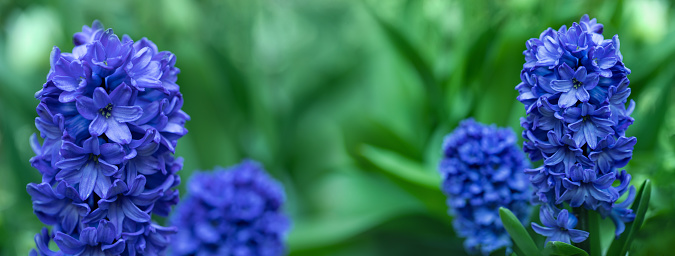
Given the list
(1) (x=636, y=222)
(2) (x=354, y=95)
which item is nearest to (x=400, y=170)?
(1) (x=636, y=222)

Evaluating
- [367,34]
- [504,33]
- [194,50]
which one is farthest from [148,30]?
[504,33]

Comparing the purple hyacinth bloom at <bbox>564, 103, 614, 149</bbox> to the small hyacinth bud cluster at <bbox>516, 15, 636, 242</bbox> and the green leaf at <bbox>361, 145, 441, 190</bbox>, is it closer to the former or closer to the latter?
the small hyacinth bud cluster at <bbox>516, 15, 636, 242</bbox>

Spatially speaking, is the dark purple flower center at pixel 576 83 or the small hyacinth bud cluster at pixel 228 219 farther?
the small hyacinth bud cluster at pixel 228 219

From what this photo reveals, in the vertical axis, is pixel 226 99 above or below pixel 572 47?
above

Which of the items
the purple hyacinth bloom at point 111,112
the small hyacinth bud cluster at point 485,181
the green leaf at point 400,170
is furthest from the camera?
the green leaf at point 400,170

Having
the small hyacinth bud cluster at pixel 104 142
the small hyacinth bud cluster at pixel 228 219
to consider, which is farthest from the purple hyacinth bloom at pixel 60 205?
the small hyacinth bud cluster at pixel 228 219

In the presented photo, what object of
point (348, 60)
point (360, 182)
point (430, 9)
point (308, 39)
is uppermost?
point (308, 39)

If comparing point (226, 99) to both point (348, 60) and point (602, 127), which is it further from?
point (602, 127)

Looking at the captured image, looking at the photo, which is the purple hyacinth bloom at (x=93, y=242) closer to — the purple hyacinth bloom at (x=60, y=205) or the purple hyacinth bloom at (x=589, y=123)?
the purple hyacinth bloom at (x=60, y=205)
